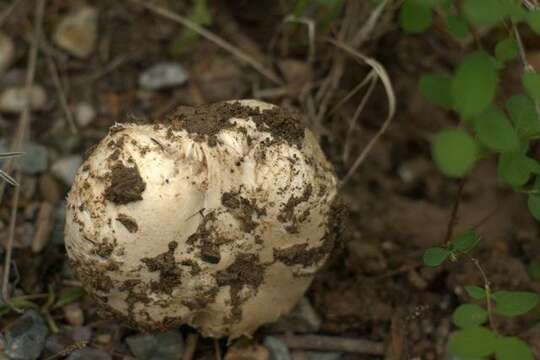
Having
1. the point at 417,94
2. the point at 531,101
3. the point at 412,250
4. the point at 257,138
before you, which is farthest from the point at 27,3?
the point at 531,101

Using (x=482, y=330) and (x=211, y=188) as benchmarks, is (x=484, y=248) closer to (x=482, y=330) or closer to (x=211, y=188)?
(x=482, y=330)

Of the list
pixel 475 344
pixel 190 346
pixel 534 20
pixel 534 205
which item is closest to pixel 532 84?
pixel 534 20

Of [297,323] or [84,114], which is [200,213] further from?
[84,114]

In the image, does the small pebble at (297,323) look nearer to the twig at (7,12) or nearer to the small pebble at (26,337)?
the small pebble at (26,337)

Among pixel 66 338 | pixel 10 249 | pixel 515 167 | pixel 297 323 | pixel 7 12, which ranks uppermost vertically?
pixel 7 12

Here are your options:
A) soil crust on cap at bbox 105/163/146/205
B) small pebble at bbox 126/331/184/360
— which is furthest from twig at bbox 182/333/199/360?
soil crust on cap at bbox 105/163/146/205

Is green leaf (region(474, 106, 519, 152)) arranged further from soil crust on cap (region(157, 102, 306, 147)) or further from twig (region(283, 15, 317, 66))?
twig (region(283, 15, 317, 66))

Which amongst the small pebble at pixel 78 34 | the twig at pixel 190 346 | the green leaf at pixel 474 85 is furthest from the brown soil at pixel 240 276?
the small pebble at pixel 78 34
